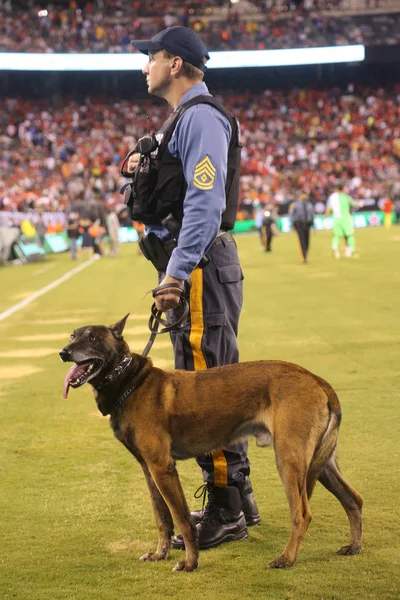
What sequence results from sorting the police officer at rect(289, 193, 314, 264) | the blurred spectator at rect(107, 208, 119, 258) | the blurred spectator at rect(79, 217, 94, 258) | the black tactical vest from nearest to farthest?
the black tactical vest
the police officer at rect(289, 193, 314, 264)
the blurred spectator at rect(79, 217, 94, 258)
the blurred spectator at rect(107, 208, 119, 258)

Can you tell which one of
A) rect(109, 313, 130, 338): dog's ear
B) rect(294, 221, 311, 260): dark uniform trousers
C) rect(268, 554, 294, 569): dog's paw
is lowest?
rect(294, 221, 311, 260): dark uniform trousers

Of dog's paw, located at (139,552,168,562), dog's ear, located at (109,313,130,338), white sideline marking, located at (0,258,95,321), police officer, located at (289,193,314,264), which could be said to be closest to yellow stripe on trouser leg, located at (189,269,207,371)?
dog's ear, located at (109,313,130,338)

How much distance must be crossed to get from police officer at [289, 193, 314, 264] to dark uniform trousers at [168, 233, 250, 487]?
66.9 feet

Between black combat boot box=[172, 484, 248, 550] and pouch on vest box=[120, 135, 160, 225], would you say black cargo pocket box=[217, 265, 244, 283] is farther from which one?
black combat boot box=[172, 484, 248, 550]

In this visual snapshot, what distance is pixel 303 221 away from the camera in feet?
82.6

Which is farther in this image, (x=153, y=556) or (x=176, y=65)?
(x=176, y=65)

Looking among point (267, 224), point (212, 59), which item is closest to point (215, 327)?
point (267, 224)

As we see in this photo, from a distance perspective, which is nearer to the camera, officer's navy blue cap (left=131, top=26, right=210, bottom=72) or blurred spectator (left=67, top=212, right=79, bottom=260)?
officer's navy blue cap (left=131, top=26, right=210, bottom=72)

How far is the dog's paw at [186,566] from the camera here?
4.33 meters

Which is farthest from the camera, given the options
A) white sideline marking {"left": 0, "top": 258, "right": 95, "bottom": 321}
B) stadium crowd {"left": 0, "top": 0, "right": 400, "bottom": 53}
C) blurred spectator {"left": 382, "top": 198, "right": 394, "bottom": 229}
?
stadium crowd {"left": 0, "top": 0, "right": 400, "bottom": 53}

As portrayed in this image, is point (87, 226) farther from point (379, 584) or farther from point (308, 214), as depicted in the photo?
point (379, 584)

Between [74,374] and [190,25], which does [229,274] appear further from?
[190,25]

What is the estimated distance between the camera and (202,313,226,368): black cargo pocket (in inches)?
188

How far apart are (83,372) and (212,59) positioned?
51.6 m
